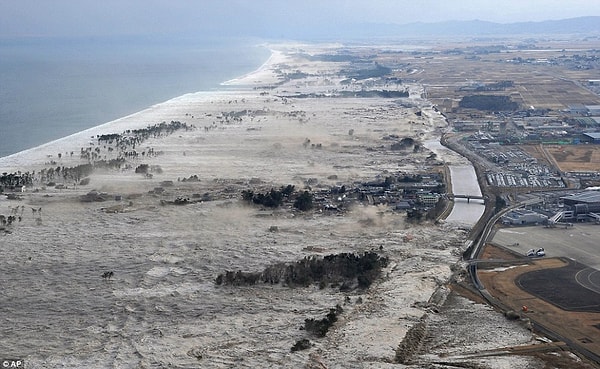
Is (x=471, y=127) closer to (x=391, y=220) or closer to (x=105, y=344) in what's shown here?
(x=391, y=220)

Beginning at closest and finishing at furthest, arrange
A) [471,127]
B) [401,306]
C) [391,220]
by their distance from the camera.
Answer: [401,306], [391,220], [471,127]

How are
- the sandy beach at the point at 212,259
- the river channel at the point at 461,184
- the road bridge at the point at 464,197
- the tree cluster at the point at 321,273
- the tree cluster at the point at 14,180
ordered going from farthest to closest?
the tree cluster at the point at 14,180 < the road bridge at the point at 464,197 < the river channel at the point at 461,184 < the tree cluster at the point at 321,273 < the sandy beach at the point at 212,259

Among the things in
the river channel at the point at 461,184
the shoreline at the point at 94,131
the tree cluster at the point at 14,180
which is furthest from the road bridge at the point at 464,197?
the shoreline at the point at 94,131

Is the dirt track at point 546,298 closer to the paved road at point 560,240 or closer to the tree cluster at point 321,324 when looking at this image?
the paved road at point 560,240

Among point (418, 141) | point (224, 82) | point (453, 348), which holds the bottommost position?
point (453, 348)

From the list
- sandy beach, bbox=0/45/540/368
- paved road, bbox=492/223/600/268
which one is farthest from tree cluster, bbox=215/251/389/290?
paved road, bbox=492/223/600/268

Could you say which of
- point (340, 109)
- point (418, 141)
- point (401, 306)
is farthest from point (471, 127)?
point (401, 306)

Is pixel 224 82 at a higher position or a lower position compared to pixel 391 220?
higher

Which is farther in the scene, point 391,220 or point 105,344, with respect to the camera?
point 391,220

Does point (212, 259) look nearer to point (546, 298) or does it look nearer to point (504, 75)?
point (546, 298)
